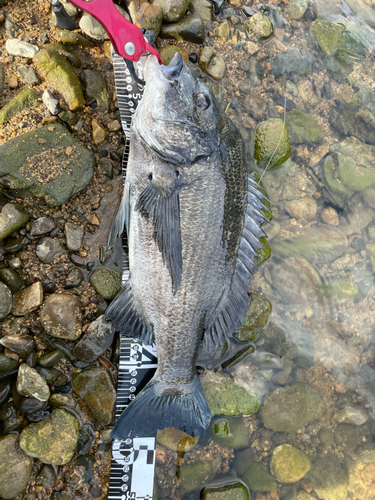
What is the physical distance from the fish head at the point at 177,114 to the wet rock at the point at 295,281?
5.64ft

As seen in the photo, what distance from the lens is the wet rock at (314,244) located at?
3473 millimetres

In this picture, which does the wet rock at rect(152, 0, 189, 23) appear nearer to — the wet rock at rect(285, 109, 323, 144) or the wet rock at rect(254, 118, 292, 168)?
the wet rock at rect(254, 118, 292, 168)

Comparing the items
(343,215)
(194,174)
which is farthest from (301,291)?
(194,174)

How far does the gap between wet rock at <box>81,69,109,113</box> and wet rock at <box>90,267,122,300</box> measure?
1.71 m

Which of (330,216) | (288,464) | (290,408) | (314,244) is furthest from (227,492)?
(330,216)

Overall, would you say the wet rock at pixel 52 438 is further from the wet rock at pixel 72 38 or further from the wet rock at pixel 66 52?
the wet rock at pixel 72 38

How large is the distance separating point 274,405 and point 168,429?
1.17 m

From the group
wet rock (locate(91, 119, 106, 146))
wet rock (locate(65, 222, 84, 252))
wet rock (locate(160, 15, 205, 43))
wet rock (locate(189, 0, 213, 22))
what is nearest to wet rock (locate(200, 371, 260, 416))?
wet rock (locate(65, 222, 84, 252))

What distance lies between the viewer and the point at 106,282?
121 inches

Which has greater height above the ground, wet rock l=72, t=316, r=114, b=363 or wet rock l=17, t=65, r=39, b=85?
wet rock l=17, t=65, r=39, b=85

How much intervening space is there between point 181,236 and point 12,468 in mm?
2558

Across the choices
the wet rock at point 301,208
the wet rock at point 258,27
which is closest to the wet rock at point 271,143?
the wet rock at point 301,208

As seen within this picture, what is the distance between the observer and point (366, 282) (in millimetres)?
3535

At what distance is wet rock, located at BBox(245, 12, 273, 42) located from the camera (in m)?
3.43
